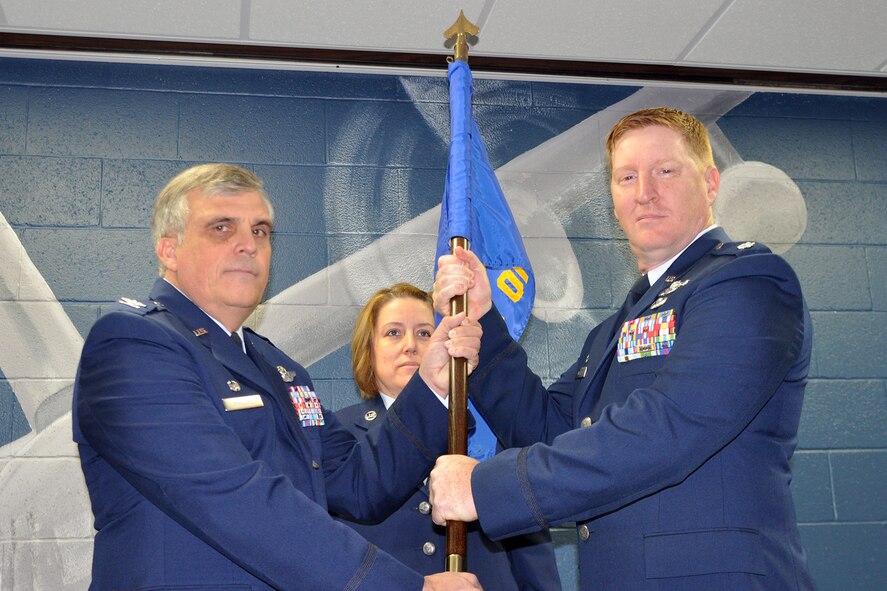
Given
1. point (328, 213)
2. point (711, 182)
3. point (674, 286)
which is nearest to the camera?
point (674, 286)

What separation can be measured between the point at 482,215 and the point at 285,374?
686 millimetres

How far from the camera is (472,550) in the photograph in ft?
8.67

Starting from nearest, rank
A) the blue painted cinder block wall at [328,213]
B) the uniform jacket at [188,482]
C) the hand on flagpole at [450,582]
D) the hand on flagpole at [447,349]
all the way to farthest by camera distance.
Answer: the uniform jacket at [188,482] < the hand on flagpole at [450,582] < the hand on flagpole at [447,349] < the blue painted cinder block wall at [328,213]

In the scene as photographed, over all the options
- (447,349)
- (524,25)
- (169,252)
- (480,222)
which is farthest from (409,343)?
(524,25)

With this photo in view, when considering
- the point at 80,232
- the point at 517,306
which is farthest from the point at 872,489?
the point at 80,232

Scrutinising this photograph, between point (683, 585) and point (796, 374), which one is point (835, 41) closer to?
point (796, 374)

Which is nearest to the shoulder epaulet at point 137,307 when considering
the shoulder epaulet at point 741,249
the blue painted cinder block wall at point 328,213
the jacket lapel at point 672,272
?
the jacket lapel at point 672,272

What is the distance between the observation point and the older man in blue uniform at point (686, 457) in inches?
65.9

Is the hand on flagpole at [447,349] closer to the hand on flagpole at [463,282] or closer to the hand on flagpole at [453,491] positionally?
the hand on flagpole at [463,282]

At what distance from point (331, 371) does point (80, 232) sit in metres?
1.11

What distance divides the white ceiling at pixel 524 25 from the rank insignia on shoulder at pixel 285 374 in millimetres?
1747

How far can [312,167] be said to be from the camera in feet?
12.4

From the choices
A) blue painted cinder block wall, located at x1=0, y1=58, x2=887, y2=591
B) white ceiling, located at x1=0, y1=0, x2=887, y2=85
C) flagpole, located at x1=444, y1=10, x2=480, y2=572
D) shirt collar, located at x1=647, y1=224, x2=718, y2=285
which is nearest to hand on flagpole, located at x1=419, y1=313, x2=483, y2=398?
flagpole, located at x1=444, y1=10, x2=480, y2=572

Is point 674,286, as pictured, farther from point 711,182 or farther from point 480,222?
point 480,222
